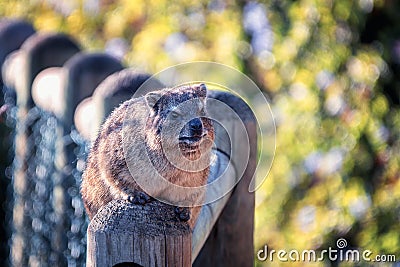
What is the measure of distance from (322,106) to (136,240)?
111 inches

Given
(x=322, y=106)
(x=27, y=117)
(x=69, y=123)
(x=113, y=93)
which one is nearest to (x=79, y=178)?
(x=69, y=123)

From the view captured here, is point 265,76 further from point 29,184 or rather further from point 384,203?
point 29,184

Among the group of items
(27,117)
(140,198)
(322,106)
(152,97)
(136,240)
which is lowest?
(136,240)

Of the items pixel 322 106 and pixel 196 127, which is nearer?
pixel 196 127

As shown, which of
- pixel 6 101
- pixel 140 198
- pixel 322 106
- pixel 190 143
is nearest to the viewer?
pixel 140 198

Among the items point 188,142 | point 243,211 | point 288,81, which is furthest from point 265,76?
point 188,142

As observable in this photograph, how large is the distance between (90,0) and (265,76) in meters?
1.52

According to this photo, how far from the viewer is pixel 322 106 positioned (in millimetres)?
4344

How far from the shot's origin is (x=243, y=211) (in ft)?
8.24

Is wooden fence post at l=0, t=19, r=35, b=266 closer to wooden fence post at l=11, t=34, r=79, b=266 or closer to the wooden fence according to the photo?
the wooden fence

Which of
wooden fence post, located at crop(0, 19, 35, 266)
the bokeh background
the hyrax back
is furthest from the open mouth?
the bokeh background

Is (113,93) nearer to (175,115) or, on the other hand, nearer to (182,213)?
(175,115)

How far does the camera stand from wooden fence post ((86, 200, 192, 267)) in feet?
5.36

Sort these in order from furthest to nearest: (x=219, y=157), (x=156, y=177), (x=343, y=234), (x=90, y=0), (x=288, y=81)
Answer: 1. (x=90, y=0)
2. (x=288, y=81)
3. (x=343, y=234)
4. (x=219, y=157)
5. (x=156, y=177)
